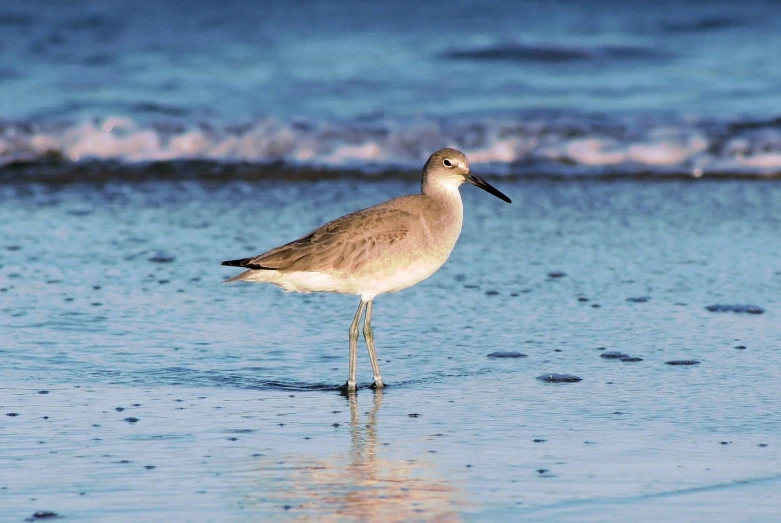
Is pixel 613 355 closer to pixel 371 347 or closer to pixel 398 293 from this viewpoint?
pixel 371 347

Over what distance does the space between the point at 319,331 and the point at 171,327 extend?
2.62ft

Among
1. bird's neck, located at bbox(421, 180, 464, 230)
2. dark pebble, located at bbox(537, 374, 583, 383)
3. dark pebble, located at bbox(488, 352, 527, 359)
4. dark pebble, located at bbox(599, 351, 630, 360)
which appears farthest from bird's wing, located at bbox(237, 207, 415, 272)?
dark pebble, located at bbox(599, 351, 630, 360)

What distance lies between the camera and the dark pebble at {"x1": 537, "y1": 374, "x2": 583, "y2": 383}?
587 centimetres

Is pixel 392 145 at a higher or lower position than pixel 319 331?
higher

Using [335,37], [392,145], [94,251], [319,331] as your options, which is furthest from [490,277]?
[335,37]

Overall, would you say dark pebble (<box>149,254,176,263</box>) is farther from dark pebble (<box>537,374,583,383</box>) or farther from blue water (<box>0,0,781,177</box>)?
blue water (<box>0,0,781,177</box>)

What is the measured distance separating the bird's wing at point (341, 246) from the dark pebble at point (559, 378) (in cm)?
96

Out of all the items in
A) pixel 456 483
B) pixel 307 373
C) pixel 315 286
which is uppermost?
pixel 315 286

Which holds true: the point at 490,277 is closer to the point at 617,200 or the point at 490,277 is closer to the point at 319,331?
the point at 319,331

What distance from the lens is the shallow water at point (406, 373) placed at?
173 inches

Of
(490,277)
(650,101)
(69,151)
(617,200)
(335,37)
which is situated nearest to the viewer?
(490,277)

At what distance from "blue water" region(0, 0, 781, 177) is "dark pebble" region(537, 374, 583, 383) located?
20.0 feet

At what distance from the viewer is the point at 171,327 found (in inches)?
268

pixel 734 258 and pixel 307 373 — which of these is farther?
pixel 734 258
